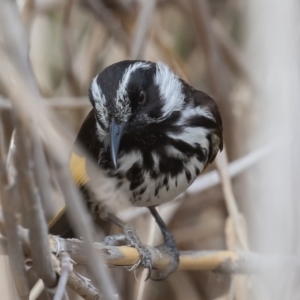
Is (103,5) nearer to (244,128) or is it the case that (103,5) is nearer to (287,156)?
(244,128)

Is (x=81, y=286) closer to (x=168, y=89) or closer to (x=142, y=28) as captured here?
(x=168, y=89)

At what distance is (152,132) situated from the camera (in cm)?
133

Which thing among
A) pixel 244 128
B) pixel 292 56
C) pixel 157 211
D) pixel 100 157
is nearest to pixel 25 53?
pixel 292 56

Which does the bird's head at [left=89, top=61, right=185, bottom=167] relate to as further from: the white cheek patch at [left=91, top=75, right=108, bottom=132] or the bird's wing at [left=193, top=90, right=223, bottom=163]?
the bird's wing at [left=193, top=90, right=223, bottom=163]

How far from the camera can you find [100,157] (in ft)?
4.49

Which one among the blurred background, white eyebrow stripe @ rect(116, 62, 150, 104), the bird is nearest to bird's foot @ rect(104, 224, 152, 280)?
the bird

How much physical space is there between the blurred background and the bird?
0.39ft

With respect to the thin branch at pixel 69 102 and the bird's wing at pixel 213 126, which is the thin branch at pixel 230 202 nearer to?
the bird's wing at pixel 213 126

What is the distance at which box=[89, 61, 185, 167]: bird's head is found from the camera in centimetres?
119

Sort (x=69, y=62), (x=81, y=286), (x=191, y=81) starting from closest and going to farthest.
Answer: (x=81, y=286) → (x=69, y=62) → (x=191, y=81)

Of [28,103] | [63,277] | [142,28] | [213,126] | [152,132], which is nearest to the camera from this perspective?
[28,103]

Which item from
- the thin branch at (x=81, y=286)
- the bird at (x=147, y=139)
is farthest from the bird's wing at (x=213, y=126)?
the thin branch at (x=81, y=286)

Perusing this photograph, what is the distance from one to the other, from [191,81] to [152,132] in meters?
0.75

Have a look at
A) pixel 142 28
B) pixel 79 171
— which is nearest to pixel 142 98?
pixel 79 171
